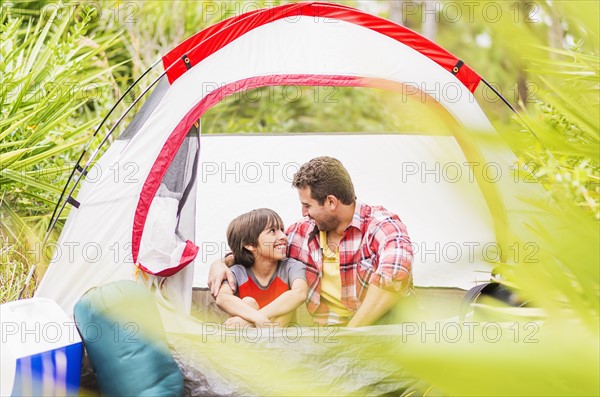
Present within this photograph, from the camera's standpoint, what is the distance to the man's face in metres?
2.70

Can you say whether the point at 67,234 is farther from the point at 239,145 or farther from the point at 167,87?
the point at 239,145

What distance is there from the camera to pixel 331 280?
277 cm

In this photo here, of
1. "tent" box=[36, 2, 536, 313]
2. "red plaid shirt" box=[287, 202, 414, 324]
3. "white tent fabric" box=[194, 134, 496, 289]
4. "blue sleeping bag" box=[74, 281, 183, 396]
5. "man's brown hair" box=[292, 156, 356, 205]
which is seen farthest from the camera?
"white tent fabric" box=[194, 134, 496, 289]

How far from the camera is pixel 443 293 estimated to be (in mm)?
3293

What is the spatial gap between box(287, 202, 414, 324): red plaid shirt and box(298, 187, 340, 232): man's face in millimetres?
67

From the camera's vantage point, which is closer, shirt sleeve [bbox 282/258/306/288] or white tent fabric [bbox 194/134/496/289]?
shirt sleeve [bbox 282/258/306/288]

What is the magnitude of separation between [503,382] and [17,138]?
3.32m

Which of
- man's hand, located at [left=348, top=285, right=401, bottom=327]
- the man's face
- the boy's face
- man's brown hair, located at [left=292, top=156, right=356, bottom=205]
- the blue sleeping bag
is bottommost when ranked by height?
the blue sleeping bag

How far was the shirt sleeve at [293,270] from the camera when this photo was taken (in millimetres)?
2684

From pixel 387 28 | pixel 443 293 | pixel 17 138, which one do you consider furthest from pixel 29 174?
pixel 443 293

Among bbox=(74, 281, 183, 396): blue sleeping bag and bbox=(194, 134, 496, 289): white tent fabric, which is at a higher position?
bbox=(194, 134, 496, 289): white tent fabric

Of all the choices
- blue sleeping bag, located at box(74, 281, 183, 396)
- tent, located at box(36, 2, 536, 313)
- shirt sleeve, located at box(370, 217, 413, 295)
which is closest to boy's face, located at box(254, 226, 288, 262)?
tent, located at box(36, 2, 536, 313)

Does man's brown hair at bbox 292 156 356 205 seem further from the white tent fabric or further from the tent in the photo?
the white tent fabric

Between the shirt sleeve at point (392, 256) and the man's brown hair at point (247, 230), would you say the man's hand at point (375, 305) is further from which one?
the man's brown hair at point (247, 230)
